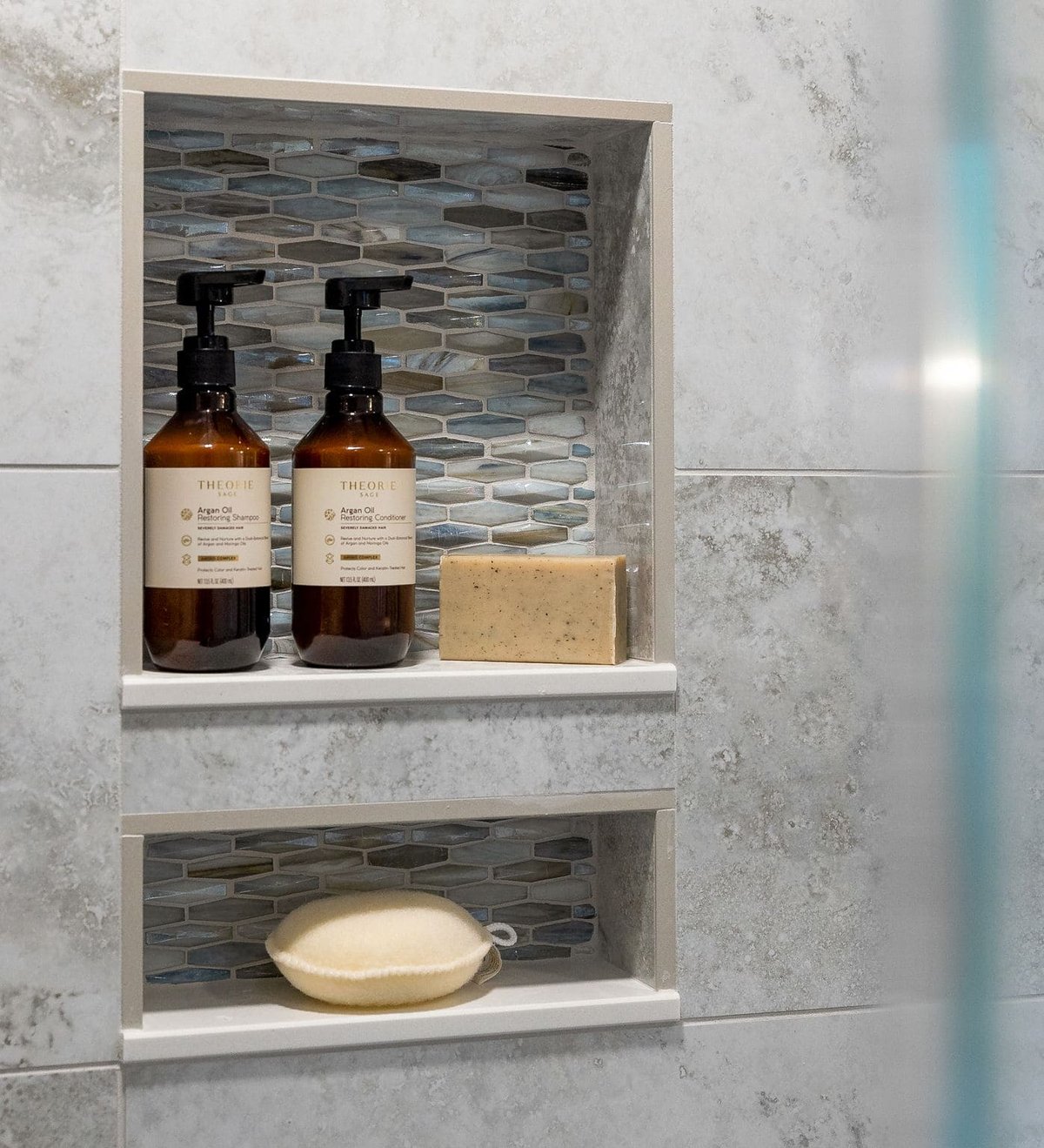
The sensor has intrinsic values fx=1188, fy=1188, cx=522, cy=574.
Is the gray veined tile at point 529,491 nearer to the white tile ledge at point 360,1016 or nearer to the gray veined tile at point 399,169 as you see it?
the gray veined tile at point 399,169

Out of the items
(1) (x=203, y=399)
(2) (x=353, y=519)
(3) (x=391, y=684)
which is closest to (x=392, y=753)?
(3) (x=391, y=684)

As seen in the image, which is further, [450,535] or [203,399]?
[450,535]

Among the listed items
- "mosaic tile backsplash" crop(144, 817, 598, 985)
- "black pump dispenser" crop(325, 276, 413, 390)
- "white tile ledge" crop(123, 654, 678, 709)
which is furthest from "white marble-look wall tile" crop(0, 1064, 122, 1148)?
"black pump dispenser" crop(325, 276, 413, 390)

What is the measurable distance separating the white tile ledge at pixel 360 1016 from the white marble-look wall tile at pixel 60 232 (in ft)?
1.12

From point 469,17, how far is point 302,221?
7.1 inches

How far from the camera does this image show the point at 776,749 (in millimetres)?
777

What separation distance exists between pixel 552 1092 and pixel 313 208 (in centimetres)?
60

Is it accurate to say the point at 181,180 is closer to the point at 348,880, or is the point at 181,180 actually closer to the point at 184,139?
the point at 184,139

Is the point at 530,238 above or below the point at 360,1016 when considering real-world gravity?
above

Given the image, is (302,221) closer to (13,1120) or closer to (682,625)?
(682,625)

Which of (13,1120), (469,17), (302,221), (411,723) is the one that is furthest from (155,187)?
(13,1120)

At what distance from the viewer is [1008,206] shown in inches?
8.7

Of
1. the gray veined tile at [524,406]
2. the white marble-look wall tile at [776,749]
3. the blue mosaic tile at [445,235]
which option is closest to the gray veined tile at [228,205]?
the blue mosaic tile at [445,235]

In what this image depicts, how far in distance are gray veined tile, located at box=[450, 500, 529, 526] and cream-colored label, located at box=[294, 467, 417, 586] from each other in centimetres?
12
